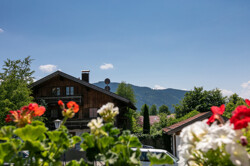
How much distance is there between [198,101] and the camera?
41125 millimetres

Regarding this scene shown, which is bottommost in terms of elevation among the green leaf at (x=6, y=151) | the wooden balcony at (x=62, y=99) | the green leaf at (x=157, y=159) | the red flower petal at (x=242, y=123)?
the green leaf at (x=157, y=159)

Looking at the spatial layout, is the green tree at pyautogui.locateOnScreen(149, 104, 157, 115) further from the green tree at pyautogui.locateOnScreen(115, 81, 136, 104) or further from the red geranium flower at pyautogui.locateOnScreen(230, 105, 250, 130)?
the red geranium flower at pyautogui.locateOnScreen(230, 105, 250, 130)

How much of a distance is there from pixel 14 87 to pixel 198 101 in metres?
30.9

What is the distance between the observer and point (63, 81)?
81.0 feet

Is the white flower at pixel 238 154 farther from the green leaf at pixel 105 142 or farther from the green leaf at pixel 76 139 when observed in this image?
the green leaf at pixel 76 139

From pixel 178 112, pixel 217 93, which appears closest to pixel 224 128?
pixel 178 112

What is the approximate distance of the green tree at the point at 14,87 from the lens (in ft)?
52.0

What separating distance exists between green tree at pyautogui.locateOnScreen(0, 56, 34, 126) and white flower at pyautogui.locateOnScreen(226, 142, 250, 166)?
52.3 feet

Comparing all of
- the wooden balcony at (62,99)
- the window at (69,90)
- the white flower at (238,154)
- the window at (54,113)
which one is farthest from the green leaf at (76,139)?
the window at (54,113)

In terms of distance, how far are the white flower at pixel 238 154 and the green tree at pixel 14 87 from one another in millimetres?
15943

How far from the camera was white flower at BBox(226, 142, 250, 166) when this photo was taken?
1.04 meters

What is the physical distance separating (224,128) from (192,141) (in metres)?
0.16

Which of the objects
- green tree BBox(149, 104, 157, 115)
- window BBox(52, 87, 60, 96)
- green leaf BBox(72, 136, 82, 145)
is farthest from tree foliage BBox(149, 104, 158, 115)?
green leaf BBox(72, 136, 82, 145)

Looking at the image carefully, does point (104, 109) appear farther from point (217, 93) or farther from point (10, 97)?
point (217, 93)
